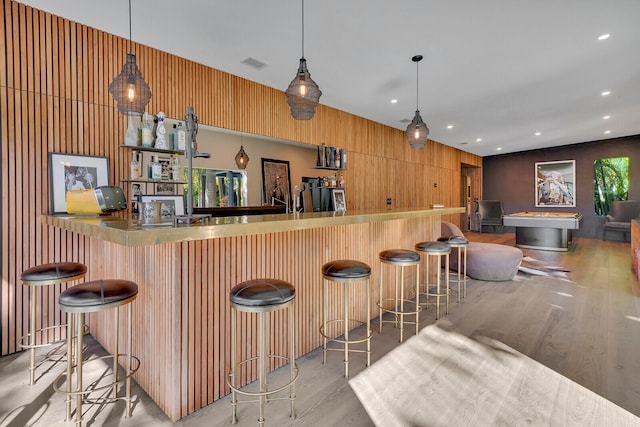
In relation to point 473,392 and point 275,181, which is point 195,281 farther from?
point 275,181

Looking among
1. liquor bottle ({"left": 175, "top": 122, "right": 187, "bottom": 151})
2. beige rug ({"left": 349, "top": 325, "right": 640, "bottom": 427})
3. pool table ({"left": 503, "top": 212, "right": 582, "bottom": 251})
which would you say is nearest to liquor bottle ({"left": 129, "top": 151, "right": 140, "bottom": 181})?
liquor bottle ({"left": 175, "top": 122, "right": 187, "bottom": 151})

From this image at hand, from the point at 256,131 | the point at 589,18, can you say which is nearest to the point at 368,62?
the point at 256,131

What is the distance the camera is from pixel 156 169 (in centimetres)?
353

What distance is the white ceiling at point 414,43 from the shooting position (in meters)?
2.79

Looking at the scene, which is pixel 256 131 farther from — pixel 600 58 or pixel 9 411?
pixel 600 58

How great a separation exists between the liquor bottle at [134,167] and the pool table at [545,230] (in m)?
8.23

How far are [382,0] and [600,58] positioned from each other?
3172mm

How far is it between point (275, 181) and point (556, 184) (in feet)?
34.0

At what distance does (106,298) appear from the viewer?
1.66m

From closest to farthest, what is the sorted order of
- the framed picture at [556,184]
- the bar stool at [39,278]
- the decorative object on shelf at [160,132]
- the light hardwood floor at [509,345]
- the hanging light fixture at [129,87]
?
the light hardwood floor at [509,345], the bar stool at [39,278], the hanging light fixture at [129,87], the decorative object on shelf at [160,132], the framed picture at [556,184]

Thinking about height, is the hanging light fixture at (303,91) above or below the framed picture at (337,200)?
above

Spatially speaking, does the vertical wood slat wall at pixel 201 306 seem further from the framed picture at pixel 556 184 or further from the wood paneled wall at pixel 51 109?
the framed picture at pixel 556 184

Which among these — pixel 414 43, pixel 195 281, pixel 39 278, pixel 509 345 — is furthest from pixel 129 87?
pixel 509 345

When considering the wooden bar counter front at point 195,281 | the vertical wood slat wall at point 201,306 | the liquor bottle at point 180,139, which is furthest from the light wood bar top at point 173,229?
the liquor bottle at point 180,139
